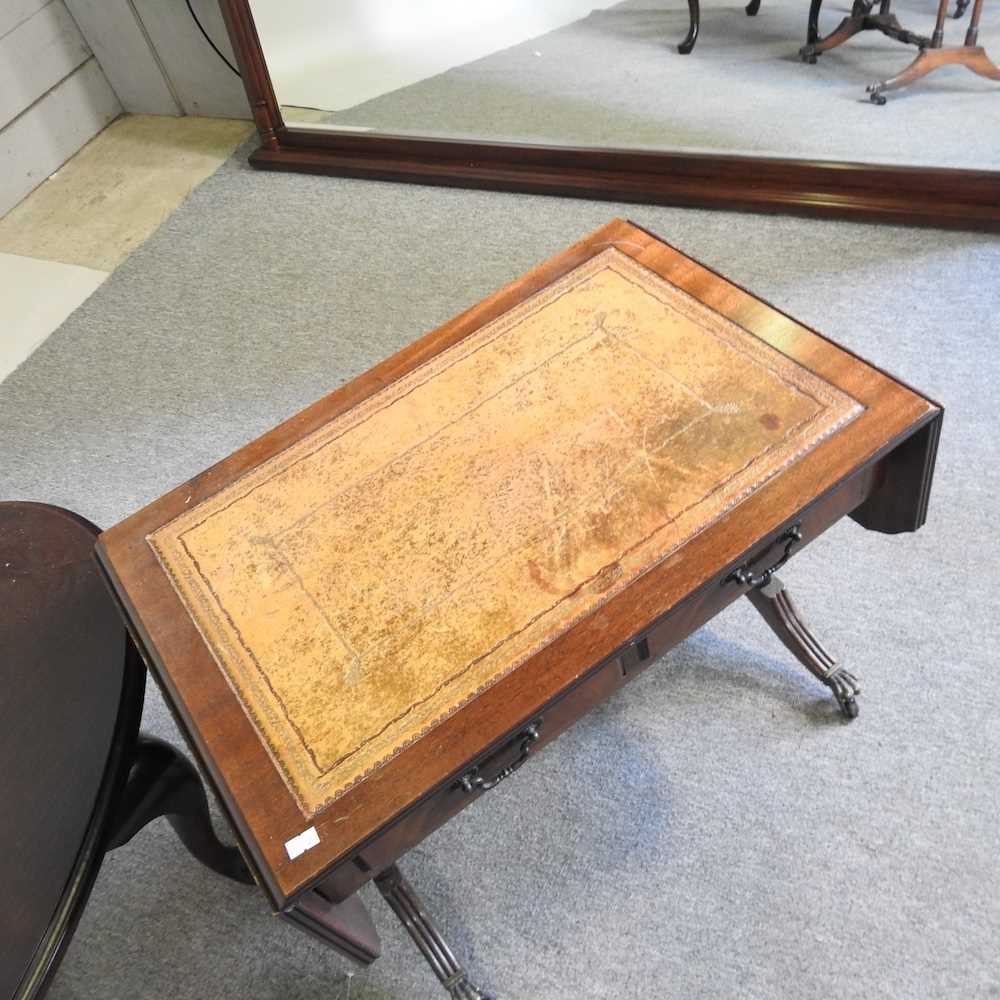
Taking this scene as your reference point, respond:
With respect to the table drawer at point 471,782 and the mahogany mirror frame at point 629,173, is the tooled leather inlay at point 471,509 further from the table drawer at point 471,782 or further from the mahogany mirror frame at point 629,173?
the mahogany mirror frame at point 629,173

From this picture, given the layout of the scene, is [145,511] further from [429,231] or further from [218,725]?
[429,231]

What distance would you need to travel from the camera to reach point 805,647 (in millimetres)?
1055

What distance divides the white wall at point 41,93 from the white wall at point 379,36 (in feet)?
2.12

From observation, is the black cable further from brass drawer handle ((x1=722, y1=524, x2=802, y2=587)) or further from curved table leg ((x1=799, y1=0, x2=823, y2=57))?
brass drawer handle ((x1=722, y1=524, x2=802, y2=587))

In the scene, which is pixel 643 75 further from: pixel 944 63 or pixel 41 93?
pixel 41 93

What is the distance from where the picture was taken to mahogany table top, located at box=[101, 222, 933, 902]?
71cm

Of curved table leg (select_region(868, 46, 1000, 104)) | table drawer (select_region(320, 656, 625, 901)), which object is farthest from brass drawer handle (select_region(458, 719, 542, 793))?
curved table leg (select_region(868, 46, 1000, 104))

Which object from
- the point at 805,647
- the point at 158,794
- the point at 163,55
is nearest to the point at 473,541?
the point at 158,794

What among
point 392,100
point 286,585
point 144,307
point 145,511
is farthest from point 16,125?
point 286,585

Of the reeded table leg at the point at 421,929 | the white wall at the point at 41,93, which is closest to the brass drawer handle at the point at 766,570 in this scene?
the reeded table leg at the point at 421,929

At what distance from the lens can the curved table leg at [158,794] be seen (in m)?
0.81

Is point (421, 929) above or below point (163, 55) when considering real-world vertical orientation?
below

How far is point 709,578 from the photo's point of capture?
0.74 metres

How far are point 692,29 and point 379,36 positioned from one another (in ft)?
2.24
